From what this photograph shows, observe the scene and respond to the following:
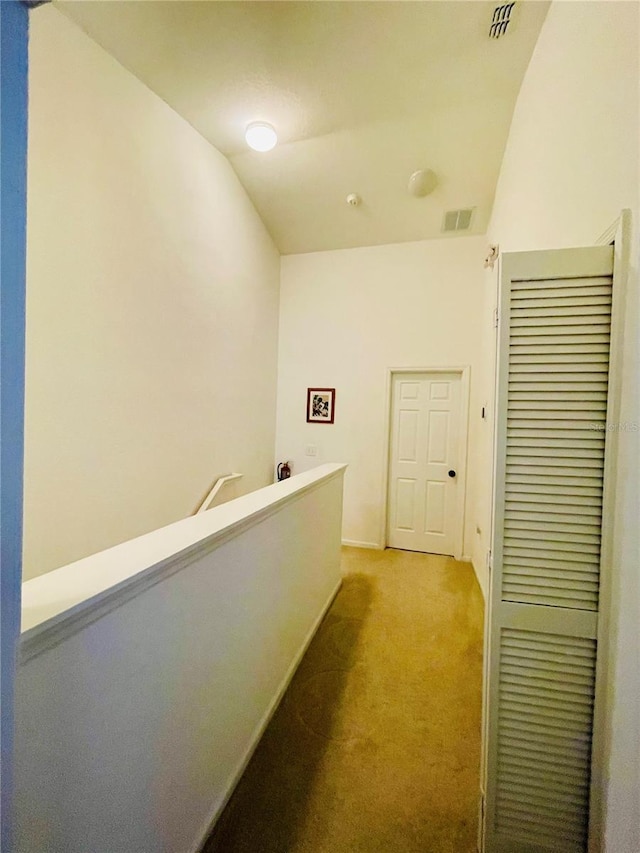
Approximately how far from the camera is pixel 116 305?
2082 mm

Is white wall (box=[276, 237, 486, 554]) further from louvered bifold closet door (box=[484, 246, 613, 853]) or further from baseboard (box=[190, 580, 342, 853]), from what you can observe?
louvered bifold closet door (box=[484, 246, 613, 853])

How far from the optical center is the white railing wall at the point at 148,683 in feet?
2.09

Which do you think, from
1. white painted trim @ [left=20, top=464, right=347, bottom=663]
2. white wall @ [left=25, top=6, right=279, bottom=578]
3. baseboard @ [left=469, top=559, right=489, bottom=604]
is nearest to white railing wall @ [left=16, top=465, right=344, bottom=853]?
white painted trim @ [left=20, top=464, right=347, bottom=663]

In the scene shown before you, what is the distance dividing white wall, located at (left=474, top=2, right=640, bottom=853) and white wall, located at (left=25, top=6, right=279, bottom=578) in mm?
2271

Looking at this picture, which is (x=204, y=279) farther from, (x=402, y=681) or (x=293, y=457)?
(x=402, y=681)

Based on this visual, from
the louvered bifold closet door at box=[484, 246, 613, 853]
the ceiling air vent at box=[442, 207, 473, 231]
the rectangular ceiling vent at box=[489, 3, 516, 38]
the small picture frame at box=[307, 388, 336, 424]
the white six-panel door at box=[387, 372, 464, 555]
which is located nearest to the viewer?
the louvered bifold closet door at box=[484, 246, 613, 853]

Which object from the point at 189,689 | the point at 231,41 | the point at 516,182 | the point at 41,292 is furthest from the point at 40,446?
the point at 516,182

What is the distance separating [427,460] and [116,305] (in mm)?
3111

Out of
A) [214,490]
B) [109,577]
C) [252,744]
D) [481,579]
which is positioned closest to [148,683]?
[109,577]

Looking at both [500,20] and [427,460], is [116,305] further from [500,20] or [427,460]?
[427,460]

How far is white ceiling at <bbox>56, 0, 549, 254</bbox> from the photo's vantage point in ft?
6.21

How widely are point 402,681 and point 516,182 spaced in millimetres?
3088

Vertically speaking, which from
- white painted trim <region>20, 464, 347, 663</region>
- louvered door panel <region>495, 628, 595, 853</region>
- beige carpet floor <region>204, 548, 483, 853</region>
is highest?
white painted trim <region>20, 464, 347, 663</region>

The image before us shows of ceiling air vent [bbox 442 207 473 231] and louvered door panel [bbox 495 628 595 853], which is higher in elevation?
ceiling air vent [bbox 442 207 473 231]
